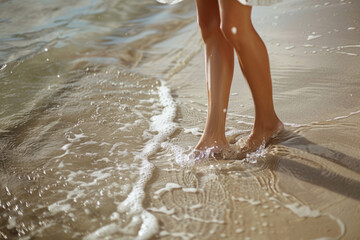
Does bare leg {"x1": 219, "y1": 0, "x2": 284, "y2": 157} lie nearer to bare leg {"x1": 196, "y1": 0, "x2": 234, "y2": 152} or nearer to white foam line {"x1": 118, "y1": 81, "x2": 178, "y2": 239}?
bare leg {"x1": 196, "y1": 0, "x2": 234, "y2": 152}

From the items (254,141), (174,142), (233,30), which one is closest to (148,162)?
(174,142)

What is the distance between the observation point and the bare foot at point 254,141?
223 cm

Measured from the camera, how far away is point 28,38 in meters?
5.62

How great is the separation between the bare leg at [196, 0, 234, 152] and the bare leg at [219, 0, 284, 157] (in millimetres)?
96

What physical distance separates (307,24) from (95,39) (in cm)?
287

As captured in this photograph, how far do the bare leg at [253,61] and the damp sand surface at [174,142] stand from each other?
0.35 feet

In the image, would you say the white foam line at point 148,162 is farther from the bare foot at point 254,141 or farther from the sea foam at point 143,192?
the bare foot at point 254,141

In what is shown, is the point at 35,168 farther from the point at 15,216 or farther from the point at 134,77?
the point at 134,77

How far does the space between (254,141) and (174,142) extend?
54 cm

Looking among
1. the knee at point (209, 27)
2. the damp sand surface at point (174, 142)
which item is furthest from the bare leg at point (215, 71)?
the damp sand surface at point (174, 142)

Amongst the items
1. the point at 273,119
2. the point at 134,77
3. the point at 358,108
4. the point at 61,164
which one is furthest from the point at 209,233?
the point at 134,77

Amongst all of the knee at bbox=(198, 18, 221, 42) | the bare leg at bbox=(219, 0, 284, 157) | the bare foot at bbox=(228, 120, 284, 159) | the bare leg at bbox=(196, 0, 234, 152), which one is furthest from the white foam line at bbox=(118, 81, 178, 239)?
the knee at bbox=(198, 18, 221, 42)

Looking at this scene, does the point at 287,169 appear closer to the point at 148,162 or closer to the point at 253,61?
the point at 253,61

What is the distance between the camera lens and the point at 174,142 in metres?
2.53
